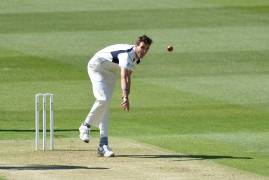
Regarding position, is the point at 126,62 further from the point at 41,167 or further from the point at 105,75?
the point at 41,167

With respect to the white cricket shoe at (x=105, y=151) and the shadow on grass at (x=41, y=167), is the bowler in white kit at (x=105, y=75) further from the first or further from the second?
the shadow on grass at (x=41, y=167)

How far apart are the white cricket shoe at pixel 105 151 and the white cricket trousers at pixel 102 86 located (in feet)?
0.67

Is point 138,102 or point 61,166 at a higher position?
point 138,102

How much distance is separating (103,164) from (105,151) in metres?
0.74

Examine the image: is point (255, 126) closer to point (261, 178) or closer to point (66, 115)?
point (66, 115)

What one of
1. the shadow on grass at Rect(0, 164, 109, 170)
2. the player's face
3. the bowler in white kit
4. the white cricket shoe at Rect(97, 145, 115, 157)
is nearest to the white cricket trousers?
the bowler in white kit

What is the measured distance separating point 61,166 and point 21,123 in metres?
5.48

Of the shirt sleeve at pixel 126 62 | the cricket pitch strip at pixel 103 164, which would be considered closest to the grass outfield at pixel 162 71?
the cricket pitch strip at pixel 103 164

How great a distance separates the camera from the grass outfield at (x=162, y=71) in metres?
17.1

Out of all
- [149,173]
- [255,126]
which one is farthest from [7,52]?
[149,173]

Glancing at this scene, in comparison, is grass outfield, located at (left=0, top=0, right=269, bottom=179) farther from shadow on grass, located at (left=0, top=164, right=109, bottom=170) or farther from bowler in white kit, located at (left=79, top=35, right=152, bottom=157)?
shadow on grass, located at (left=0, top=164, right=109, bottom=170)

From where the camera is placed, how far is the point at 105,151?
A: 1438cm

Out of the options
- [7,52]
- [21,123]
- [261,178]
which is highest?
[7,52]

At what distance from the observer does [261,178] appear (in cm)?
1229
